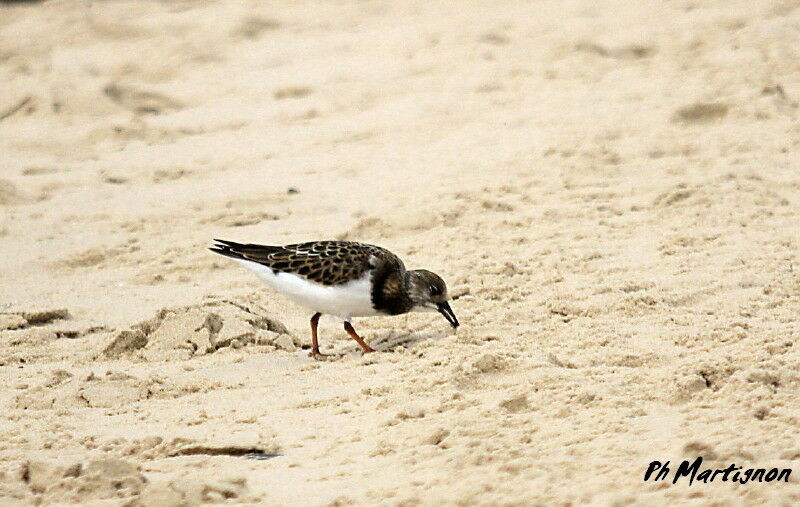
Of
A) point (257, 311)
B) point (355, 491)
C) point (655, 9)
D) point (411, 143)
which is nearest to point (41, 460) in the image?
point (355, 491)

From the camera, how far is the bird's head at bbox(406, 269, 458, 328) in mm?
6254

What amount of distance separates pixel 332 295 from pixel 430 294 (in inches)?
21.9

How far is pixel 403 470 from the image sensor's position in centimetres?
448

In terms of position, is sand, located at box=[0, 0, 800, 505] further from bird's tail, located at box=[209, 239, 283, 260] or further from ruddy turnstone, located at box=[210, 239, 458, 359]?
bird's tail, located at box=[209, 239, 283, 260]

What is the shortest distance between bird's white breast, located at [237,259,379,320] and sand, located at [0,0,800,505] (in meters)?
0.25

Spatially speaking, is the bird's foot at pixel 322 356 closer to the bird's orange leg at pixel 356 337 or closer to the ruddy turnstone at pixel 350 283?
the ruddy turnstone at pixel 350 283

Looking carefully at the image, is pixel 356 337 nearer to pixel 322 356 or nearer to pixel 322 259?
pixel 322 356

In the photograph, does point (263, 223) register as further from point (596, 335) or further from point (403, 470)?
point (403, 470)

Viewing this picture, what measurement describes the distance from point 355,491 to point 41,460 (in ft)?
4.53

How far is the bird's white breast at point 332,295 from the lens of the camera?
630 centimetres

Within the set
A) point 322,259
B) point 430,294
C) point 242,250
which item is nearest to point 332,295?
point 322,259

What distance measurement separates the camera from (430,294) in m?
6.28

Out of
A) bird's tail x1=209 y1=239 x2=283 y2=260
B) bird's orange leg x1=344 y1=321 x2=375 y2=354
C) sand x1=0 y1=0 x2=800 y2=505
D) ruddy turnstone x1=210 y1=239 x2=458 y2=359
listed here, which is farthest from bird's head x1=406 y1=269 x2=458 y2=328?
bird's tail x1=209 y1=239 x2=283 y2=260

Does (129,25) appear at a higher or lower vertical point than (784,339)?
higher
